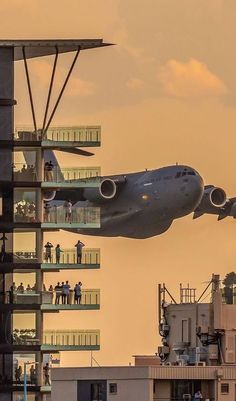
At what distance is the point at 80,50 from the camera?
145m

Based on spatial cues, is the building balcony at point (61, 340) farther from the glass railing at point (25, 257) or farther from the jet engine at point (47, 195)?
the jet engine at point (47, 195)

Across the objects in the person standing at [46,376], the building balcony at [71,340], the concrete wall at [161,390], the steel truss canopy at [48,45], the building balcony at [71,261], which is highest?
the steel truss canopy at [48,45]

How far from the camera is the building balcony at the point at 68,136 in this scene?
145 meters

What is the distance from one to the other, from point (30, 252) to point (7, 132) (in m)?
6.53

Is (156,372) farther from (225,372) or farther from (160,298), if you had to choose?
(160,298)

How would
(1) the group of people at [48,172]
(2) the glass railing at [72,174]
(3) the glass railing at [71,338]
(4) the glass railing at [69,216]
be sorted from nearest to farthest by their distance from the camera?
(3) the glass railing at [71,338] → (4) the glass railing at [69,216] → (1) the group of people at [48,172] → (2) the glass railing at [72,174]

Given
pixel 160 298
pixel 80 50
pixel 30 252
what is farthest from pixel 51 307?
pixel 160 298

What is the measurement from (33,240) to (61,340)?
6.02 meters

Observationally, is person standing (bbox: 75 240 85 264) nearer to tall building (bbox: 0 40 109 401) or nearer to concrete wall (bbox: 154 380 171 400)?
tall building (bbox: 0 40 109 401)

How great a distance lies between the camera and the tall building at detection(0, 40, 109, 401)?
140 meters

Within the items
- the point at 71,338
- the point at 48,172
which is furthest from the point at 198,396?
the point at 48,172

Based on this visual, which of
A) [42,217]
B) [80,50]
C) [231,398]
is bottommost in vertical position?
[231,398]

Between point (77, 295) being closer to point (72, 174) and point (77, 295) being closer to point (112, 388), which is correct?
point (112, 388)

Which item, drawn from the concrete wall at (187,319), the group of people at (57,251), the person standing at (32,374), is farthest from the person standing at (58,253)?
the concrete wall at (187,319)
